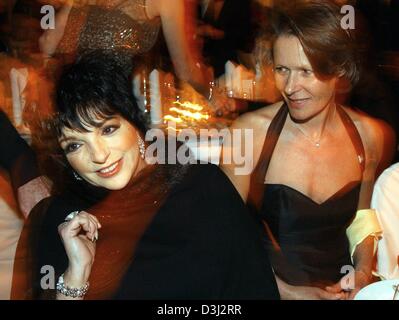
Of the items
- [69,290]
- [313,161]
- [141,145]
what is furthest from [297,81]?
[69,290]

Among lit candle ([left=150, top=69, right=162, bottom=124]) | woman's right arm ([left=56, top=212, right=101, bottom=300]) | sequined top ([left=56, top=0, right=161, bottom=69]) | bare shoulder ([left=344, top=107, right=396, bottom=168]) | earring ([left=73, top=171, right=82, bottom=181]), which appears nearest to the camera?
woman's right arm ([left=56, top=212, right=101, bottom=300])

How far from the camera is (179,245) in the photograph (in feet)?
4.51

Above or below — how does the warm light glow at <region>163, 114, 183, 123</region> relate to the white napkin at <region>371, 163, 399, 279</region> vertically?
above

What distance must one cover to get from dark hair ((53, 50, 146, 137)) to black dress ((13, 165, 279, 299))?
0.21 meters

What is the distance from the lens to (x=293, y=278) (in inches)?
66.4

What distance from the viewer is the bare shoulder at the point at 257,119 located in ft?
5.44

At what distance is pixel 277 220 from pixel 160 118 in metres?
0.49

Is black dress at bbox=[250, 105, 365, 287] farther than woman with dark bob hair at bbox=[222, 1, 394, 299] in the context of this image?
Yes

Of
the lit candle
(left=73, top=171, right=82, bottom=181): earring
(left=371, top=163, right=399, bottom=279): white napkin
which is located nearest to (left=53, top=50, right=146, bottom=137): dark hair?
→ (left=73, top=171, right=82, bottom=181): earring

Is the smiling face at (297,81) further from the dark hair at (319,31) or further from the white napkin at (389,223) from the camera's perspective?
the white napkin at (389,223)

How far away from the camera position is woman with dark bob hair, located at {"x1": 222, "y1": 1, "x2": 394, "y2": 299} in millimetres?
1571

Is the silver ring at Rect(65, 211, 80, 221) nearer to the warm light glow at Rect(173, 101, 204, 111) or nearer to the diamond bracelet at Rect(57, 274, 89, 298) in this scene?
the diamond bracelet at Rect(57, 274, 89, 298)

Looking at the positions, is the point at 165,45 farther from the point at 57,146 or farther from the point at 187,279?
the point at 187,279

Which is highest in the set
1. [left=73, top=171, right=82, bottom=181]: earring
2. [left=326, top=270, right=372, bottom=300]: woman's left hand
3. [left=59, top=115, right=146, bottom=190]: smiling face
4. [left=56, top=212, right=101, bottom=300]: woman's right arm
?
[left=59, top=115, right=146, bottom=190]: smiling face
